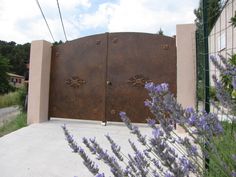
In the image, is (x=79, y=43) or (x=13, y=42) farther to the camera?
(x=13, y=42)

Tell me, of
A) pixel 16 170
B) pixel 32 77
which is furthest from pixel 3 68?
pixel 16 170

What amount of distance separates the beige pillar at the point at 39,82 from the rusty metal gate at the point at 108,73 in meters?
0.17

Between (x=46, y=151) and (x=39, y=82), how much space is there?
7.88ft

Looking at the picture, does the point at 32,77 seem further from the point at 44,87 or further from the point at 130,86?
the point at 130,86

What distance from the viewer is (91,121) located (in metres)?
5.79

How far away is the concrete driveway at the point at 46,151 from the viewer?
2.80 meters

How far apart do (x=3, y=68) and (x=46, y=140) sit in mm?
32856

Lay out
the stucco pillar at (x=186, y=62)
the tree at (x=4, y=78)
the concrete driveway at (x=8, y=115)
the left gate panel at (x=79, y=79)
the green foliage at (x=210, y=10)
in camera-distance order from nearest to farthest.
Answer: the green foliage at (x=210, y=10) → the stucco pillar at (x=186, y=62) → the left gate panel at (x=79, y=79) → the concrete driveway at (x=8, y=115) → the tree at (x=4, y=78)

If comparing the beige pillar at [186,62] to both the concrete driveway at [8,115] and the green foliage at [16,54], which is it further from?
the green foliage at [16,54]

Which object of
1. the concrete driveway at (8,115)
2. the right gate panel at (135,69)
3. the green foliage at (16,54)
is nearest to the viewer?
the right gate panel at (135,69)

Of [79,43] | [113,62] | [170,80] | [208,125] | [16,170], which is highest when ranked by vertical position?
[79,43]

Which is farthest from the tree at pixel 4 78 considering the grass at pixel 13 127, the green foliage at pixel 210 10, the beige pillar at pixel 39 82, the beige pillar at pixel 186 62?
the green foliage at pixel 210 10

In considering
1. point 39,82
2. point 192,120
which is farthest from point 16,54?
point 192,120

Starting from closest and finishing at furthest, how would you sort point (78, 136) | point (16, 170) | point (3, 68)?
point (16, 170) < point (78, 136) < point (3, 68)
